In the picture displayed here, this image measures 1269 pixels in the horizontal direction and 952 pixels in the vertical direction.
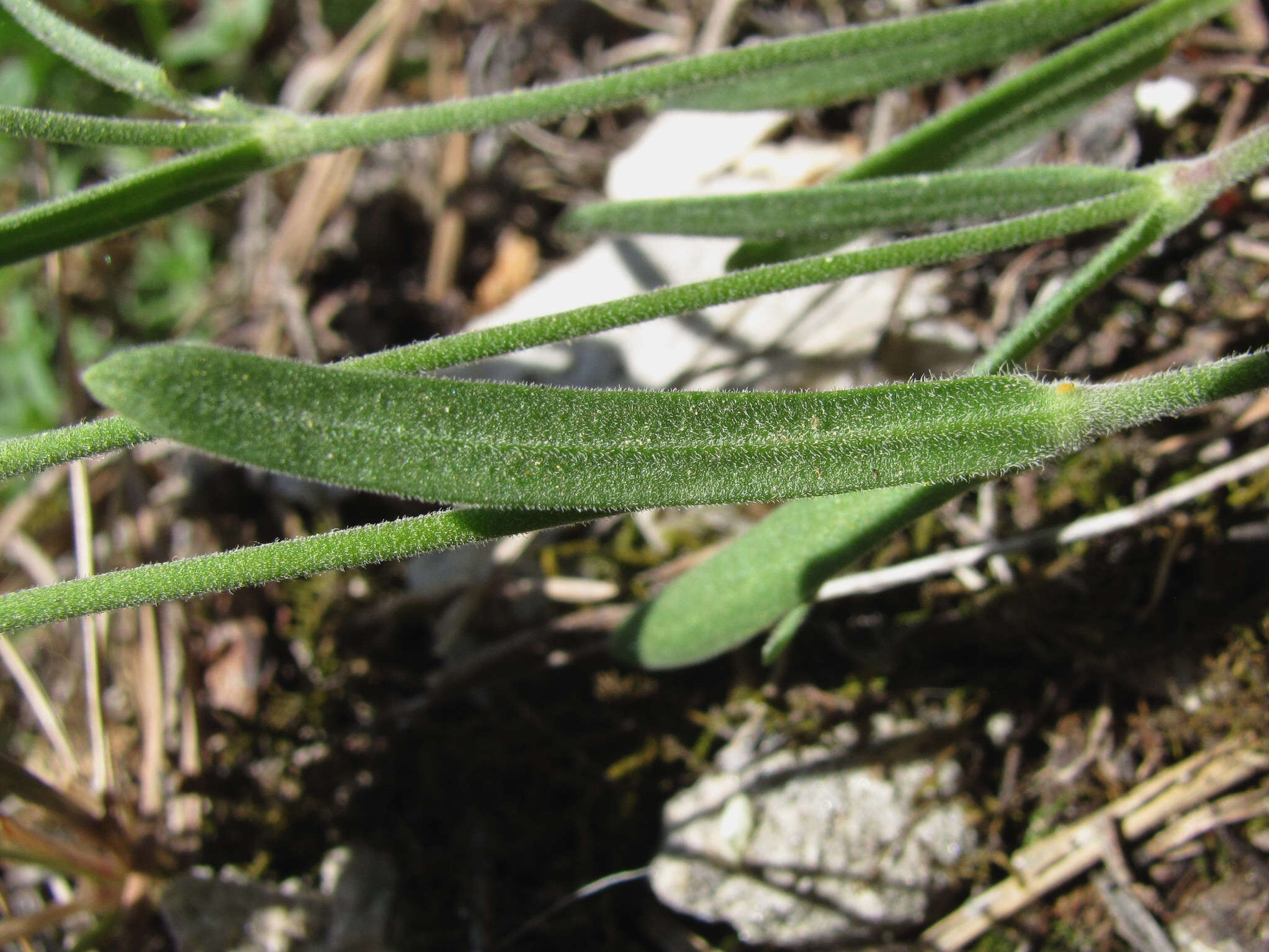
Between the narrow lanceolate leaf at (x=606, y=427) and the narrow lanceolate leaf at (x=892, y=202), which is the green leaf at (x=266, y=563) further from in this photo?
the narrow lanceolate leaf at (x=892, y=202)

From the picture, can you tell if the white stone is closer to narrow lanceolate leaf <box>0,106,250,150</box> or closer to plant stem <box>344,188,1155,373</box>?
plant stem <box>344,188,1155,373</box>

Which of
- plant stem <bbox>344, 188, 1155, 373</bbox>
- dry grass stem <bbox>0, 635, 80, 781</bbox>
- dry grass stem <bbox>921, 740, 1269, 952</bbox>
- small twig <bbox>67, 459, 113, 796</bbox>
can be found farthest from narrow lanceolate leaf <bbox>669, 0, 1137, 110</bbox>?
dry grass stem <bbox>0, 635, 80, 781</bbox>

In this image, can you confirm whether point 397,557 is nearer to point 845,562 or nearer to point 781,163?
point 845,562

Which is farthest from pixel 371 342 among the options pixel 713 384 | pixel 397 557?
pixel 397 557

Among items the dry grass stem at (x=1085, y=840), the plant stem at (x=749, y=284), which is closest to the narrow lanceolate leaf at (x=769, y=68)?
the plant stem at (x=749, y=284)

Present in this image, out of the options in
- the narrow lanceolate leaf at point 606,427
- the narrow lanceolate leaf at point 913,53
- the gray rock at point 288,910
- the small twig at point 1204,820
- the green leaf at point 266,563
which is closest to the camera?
the narrow lanceolate leaf at point 606,427
